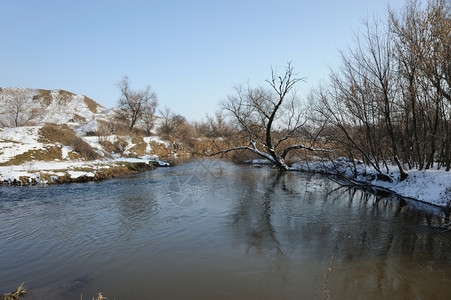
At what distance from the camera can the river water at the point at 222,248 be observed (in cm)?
479

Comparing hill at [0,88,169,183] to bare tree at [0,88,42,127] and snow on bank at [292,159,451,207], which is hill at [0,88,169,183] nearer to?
bare tree at [0,88,42,127]

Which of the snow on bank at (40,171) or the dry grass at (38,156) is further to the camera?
the dry grass at (38,156)

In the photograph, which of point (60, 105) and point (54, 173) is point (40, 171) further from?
point (60, 105)

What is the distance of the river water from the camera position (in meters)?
4.79

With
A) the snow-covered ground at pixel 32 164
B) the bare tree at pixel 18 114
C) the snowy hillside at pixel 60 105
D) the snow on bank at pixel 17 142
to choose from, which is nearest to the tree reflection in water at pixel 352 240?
the snow-covered ground at pixel 32 164

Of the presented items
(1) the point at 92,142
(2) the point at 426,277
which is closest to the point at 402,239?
(2) the point at 426,277

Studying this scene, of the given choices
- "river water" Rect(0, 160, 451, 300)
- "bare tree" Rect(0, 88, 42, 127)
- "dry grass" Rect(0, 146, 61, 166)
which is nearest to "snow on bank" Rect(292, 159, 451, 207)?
"river water" Rect(0, 160, 451, 300)


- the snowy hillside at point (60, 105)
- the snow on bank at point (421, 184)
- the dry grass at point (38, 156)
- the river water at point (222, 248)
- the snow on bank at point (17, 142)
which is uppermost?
the snowy hillside at point (60, 105)

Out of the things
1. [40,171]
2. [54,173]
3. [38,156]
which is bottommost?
[54,173]

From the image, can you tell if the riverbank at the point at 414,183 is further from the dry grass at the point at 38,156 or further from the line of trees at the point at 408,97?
the dry grass at the point at 38,156

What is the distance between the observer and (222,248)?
21.4ft

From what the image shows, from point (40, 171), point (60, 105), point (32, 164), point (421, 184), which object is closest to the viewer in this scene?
point (421, 184)

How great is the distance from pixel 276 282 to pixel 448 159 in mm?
11849

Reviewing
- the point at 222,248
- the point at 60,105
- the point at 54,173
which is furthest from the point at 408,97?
the point at 60,105
